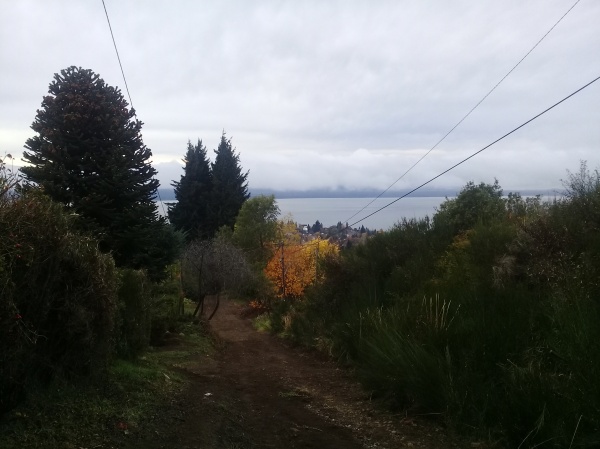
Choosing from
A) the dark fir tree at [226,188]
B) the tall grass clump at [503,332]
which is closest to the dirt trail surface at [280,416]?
Answer: the tall grass clump at [503,332]

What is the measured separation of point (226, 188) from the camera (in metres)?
59.0

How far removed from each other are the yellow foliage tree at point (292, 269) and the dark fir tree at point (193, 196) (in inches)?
755

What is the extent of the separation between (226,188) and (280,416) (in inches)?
2029

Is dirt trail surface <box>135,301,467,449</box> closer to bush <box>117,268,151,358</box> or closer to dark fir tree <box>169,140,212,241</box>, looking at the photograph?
bush <box>117,268,151,358</box>

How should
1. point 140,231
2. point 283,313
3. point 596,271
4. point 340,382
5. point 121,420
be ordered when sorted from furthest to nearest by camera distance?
point 283,313
point 140,231
point 340,382
point 596,271
point 121,420

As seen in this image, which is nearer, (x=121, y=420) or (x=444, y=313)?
(x=121, y=420)

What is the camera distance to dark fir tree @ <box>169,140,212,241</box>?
192ft

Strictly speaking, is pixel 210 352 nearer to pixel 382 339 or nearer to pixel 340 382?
pixel 340 382

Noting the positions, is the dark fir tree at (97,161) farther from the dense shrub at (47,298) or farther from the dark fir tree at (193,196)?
the dark fir tree at (193,196)

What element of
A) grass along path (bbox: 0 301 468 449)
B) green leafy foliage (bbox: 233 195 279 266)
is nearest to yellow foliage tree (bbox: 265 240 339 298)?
green leafy foliage (bbox: 233 195 279 266)

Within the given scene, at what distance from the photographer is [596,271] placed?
8.08 metres

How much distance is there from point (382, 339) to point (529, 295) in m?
2.37

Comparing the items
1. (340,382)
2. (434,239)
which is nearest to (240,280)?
(434,239)

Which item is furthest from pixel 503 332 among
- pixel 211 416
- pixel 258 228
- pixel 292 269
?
pixel 258 228
